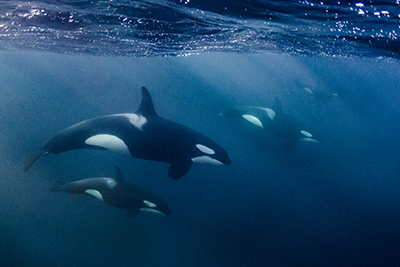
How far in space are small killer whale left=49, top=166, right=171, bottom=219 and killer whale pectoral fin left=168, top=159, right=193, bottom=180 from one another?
168 cm

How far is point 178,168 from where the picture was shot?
25.7 feet

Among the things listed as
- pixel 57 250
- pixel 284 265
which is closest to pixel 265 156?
pixel 284 265

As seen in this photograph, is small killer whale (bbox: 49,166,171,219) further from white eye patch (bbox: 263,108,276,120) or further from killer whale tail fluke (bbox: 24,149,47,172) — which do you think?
white eye patch (bbox: 263,108,276,120)

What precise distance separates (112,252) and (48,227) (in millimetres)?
3570

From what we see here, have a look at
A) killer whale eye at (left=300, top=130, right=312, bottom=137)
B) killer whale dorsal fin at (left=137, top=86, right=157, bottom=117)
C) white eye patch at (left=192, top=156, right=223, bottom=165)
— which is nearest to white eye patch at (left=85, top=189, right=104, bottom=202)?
killer whale dorsal fin at (left=137, top=86, right=157, bottom=117)

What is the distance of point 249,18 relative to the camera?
8.98 metres

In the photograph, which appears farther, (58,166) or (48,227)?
(58,166)

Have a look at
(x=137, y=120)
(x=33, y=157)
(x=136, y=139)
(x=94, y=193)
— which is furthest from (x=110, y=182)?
(x=137, y=120)

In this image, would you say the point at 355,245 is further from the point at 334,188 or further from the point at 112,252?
the point at 112,252

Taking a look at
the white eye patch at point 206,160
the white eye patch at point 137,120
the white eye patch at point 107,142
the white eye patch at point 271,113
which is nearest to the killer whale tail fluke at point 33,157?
the white eye patch at point 107,142

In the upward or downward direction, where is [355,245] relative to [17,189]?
upward

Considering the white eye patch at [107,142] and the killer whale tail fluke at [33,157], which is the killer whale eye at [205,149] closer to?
the white eye patch at [107,142]

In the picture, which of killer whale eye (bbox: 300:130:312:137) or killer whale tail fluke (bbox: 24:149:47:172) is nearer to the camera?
killer whale tail fluke (bbox: 24:149:47:172)

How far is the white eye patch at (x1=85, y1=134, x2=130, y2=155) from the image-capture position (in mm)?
7684
